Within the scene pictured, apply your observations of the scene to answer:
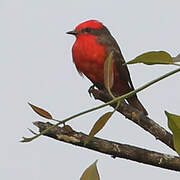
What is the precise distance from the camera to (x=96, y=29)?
12.6 ft

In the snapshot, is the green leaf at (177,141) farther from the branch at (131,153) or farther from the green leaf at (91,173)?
the branch at (131,153)

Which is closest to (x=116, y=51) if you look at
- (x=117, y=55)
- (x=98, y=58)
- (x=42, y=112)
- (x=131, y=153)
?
(x=117, y=55)

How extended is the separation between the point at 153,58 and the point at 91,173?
0.26 metres

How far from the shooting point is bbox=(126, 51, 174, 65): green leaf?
0.94 metres

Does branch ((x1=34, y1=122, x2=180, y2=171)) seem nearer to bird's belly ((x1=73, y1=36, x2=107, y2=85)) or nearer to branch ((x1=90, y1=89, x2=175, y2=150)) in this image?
branch ((x1=90, y1=89, x2=175, y2=150))

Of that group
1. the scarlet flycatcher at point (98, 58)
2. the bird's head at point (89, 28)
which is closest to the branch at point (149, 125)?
the scarlet flycatcher at point (98, 58)

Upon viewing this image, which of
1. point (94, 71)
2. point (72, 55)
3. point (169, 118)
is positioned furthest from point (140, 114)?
point (72, 55)

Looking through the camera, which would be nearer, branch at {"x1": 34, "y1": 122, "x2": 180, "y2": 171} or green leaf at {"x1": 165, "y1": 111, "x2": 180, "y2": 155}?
green leaf at {"x1": 165, "y1": 111, "x2": 180, "y2": 155}

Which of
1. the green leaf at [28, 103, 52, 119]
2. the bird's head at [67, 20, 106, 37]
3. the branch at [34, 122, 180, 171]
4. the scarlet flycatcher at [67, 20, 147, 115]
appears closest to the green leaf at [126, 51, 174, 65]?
the green leaf at [28, 103, 52, 119]

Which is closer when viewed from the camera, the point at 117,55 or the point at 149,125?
the point at 149,125

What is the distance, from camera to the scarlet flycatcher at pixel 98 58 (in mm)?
3422

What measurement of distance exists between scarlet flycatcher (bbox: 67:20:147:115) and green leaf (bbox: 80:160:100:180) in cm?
226

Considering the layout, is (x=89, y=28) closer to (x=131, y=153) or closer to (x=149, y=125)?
(x=149, y=125)

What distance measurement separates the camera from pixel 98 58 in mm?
3436
